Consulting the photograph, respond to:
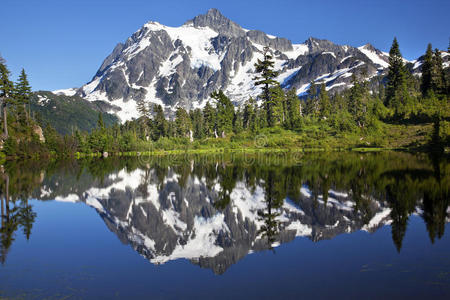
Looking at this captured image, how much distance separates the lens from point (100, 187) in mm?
23000

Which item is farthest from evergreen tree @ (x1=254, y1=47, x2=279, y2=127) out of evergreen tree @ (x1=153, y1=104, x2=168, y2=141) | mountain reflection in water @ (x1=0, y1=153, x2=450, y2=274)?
mountain reflection in water @ (x1=0, y1=153, x2=450, y2=274)

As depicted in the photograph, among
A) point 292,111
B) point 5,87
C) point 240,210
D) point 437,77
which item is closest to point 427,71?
point 437,77

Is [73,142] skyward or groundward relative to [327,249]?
skyward

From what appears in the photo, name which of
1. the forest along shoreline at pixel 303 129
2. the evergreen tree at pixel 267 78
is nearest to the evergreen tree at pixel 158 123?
the forest along shoreline at pixel 303 129

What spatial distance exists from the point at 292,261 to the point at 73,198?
51.0 ft

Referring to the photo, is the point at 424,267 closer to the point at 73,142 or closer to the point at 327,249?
the point at 327,249

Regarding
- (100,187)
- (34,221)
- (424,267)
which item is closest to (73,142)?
(100,187)

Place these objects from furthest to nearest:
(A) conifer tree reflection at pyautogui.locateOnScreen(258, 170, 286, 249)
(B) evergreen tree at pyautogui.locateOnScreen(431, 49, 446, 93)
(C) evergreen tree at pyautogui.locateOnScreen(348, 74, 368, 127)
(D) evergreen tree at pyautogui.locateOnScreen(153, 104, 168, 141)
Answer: (D) evergreen tree at pyautogui.locateOnScreen(153, 104, 168, 141), (B) evergreen tree at pyautogui.locateOnScreen(431, 49, 446, 93), (C) evergreen tree at pyautogui.locateOnScreen(348, 74, 368, 127), (A) conifer tree reflection at pyautogui.locateOnScreen(258, 170, 286, 249)

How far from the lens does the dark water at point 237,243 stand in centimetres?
729

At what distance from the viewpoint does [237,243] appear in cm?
1030

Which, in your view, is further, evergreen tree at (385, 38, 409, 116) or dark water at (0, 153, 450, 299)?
evergreen tree at (385, 38, 409, 116)

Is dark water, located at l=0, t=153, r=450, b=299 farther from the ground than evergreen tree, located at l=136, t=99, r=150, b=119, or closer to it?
closer to it

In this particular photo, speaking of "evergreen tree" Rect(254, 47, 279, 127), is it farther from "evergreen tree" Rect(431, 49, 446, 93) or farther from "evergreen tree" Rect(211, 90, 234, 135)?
"evergreen tree" Rect(431, 49, 446, 93)

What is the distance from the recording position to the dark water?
7289 mm
